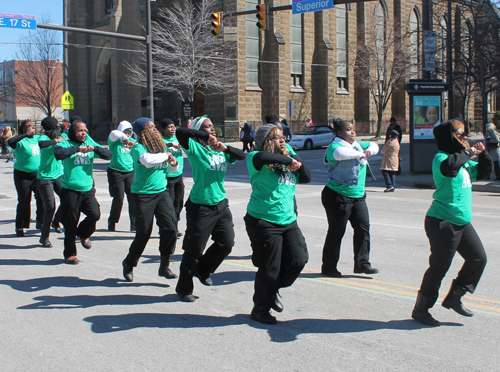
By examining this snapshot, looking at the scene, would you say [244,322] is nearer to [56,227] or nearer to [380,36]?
[56,227]

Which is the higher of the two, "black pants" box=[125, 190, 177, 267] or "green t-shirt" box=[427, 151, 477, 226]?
"green t-shirt" box=[427, 151, 477, 226]

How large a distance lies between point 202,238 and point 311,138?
28023 mm

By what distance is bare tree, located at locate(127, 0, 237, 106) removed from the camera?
116 ft

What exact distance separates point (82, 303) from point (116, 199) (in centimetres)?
379

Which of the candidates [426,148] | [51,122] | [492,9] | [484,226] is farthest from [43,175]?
[492,9]

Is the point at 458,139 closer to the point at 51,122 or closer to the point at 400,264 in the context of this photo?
the point at 400,264

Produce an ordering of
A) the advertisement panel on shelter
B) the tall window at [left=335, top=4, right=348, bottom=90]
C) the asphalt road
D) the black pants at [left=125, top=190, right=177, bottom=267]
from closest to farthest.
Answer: the asphalt road, the black pants at [left=125, top=190, right=177, bottom=267], the advertisement panel on shelter, the tall window at [left=335, top=4, right=348, bottom=90]

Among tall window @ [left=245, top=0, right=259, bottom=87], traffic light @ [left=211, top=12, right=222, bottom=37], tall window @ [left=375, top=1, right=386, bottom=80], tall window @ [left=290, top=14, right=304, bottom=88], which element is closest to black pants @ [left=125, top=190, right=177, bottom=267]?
traffic light @ [left=211, top=12, right=222, bottom=37]

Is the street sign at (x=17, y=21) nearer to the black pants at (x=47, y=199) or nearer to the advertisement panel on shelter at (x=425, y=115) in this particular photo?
the black pants at (x=47, y=199)

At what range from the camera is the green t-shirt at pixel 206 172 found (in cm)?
534

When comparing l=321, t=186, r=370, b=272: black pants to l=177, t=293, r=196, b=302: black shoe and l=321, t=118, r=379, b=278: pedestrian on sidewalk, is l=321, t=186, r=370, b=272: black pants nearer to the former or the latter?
l=321, t=118, r=379, b=278: pedestrian on sidewalk

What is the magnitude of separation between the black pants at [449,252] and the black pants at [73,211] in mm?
4247

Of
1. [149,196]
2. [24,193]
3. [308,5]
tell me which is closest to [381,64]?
[308,5]

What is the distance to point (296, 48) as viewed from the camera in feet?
144
